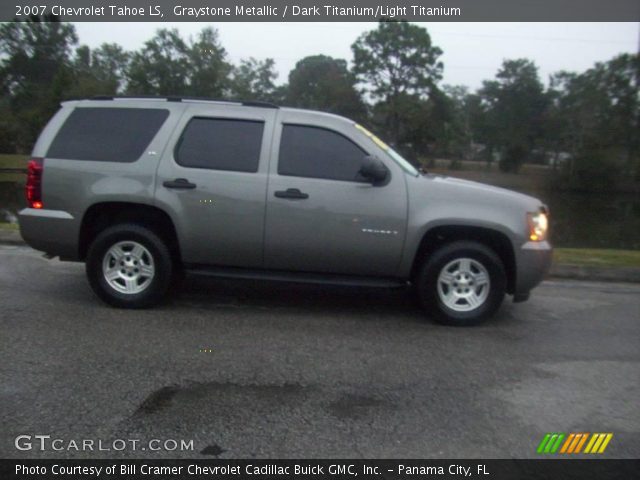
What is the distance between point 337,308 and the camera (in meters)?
5.93

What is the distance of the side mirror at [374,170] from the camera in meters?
5.18

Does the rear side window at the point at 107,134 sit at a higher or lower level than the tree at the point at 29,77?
lower

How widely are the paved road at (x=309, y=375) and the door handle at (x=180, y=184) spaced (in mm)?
1195

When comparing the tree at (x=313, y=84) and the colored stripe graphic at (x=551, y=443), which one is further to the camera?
the tree at (x=313, y=84)

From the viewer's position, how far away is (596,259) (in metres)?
8.38

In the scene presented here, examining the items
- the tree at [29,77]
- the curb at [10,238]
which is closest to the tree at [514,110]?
the tree at [29,77]

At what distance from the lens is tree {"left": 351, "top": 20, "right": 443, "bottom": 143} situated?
51.0 m

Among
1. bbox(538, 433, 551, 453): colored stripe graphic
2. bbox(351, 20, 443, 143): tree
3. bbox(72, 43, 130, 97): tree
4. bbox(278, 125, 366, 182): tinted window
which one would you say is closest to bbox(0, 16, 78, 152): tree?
bbox(72, 43, 130, 97): tree

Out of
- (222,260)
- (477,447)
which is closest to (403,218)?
(222,260)

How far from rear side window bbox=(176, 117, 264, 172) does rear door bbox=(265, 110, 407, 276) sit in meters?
0.22

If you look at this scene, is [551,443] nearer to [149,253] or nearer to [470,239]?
[470,239]

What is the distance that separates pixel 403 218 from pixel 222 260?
5.69 ft

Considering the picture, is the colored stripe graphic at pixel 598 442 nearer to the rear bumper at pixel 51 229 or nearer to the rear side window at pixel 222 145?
the rear side window at pixel 222 145

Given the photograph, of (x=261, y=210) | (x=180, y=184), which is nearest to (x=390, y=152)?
(x=261, y=210)
